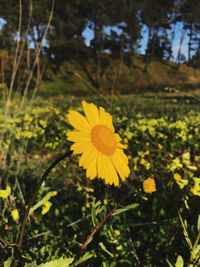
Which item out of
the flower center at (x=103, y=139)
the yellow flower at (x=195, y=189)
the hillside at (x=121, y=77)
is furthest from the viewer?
the hillside at (x=121, y=77)

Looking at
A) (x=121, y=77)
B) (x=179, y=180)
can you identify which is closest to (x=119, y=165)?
(x=179, y=180)

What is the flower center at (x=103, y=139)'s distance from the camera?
0.74 metres

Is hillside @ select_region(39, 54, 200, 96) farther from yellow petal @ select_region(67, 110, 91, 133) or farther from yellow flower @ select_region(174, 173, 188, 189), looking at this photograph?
yellow petal @ select_region(67, 110, 91, 133)

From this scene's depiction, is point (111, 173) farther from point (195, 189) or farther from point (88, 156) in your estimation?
point (195, 189)

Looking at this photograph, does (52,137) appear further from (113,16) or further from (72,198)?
(113,16)

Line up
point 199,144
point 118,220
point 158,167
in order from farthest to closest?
point 199,144, point 158,167, point 118,220

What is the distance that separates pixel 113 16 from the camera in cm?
1830

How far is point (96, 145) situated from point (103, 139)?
43 millimetres

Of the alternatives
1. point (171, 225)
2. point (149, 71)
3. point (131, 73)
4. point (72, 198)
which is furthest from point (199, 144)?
point (149, 71)

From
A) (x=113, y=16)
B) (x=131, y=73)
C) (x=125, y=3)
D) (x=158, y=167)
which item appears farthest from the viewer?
(x=131, y=73)

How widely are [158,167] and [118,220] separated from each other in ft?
2.99

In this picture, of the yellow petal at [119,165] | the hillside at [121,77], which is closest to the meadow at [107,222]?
the yellow petal at [119,165]

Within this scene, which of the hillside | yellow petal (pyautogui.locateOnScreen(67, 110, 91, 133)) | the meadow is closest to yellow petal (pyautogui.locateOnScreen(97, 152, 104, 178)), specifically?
yellow petal (pyautogui.locateOnScreen(67, 110, 91, 133))

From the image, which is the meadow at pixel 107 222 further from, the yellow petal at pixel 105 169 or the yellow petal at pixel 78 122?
the yellow petal at pixel 78 122
